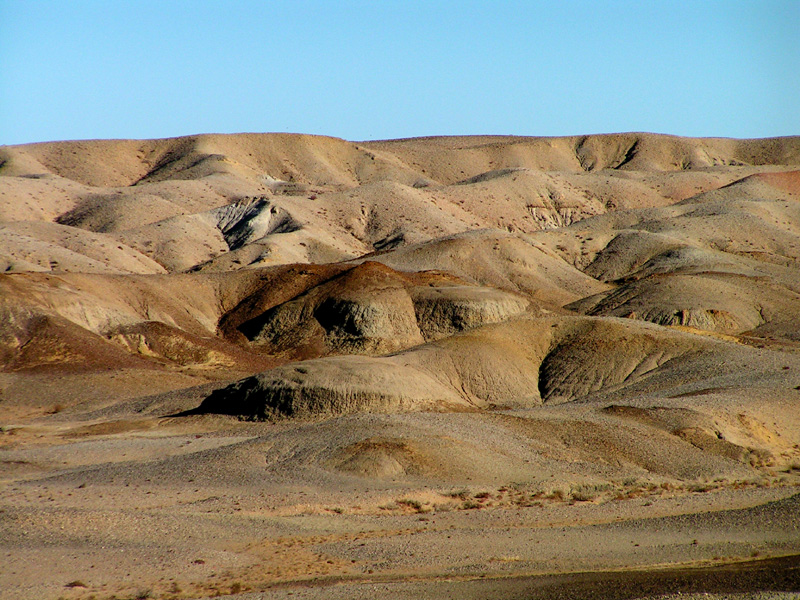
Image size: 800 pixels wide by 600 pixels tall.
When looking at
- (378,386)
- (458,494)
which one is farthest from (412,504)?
(378,386)

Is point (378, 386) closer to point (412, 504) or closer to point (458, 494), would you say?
point (458, 494)

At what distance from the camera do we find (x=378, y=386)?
41.1m

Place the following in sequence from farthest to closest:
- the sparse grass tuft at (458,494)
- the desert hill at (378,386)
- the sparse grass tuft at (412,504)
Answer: the sparse grass tuft at (458,494) < the sparse grass tuft at (412,504) < the desert hill at (378,386)

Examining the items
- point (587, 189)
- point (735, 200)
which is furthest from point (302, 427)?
point (587, 189)

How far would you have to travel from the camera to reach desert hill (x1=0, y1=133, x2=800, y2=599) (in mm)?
24703

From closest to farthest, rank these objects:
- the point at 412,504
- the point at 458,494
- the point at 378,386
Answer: the point at 412,504 → the point at 458,494 → the point at 378,386

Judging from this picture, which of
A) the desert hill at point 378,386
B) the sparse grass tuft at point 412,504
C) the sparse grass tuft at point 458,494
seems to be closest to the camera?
the desert hill at point 378,386

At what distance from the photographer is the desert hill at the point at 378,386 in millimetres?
24703

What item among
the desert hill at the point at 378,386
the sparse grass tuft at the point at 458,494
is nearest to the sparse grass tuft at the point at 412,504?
the desert hill at the point at 378,386

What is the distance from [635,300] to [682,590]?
5311cm

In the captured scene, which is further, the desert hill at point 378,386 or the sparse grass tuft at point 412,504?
the sparse grass tuft at point 412,504

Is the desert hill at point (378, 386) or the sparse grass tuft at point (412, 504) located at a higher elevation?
the desert hill at point (378, 386)

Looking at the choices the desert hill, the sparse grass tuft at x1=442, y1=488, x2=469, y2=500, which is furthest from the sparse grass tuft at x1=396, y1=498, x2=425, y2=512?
the sparse grass tuft at x1=442, y1=488, x2=469, y2=500

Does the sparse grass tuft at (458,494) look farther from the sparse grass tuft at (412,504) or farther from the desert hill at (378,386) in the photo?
the sparse grass tuft at (412,504)
